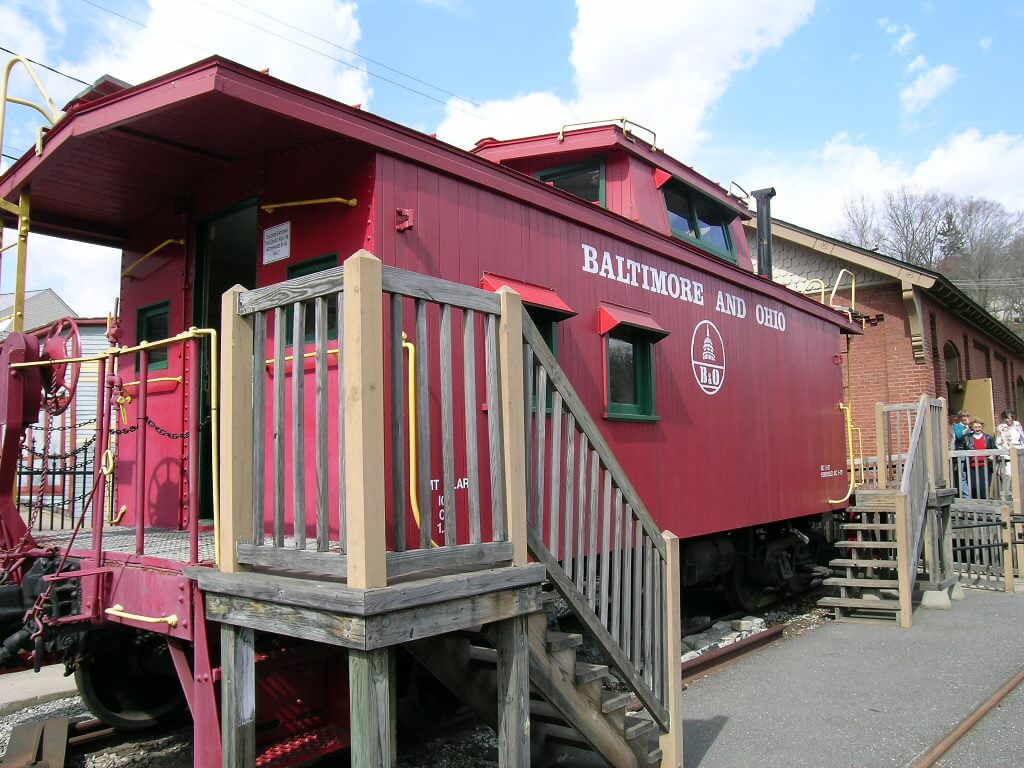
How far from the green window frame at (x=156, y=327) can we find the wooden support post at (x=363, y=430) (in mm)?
3286

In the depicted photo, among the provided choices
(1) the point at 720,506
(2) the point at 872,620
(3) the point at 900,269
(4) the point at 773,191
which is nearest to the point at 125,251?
(1) the point at 720,506

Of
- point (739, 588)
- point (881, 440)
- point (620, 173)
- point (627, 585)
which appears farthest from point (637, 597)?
point (881, 440)

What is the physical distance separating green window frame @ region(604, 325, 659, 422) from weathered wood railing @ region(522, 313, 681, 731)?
139 centimetres

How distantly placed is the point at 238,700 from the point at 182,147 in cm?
301

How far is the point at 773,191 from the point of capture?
1124cm

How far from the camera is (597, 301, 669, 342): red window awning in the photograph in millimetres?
5781

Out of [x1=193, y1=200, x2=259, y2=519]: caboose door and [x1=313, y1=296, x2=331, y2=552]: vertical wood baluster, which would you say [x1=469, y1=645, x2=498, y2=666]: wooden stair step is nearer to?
[x1=313, y1=296, x2=331, y2=552]: vertical wood baluster

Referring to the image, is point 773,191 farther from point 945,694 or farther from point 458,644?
point 458,644

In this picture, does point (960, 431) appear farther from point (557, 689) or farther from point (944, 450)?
point (557, 689)

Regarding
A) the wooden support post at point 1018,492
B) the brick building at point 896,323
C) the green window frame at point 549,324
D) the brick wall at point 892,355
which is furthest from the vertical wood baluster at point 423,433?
the brick wall at point 892,355

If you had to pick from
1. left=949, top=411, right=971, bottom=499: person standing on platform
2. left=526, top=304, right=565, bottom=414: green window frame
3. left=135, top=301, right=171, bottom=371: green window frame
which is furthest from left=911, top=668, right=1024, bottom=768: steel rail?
left=949, top=411, right=971, bottom=499: person standing on platform

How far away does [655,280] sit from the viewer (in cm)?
652

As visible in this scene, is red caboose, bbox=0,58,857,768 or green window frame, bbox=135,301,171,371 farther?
green window frame, bbox=135,301,171,371

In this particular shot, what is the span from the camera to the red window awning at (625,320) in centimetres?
578
